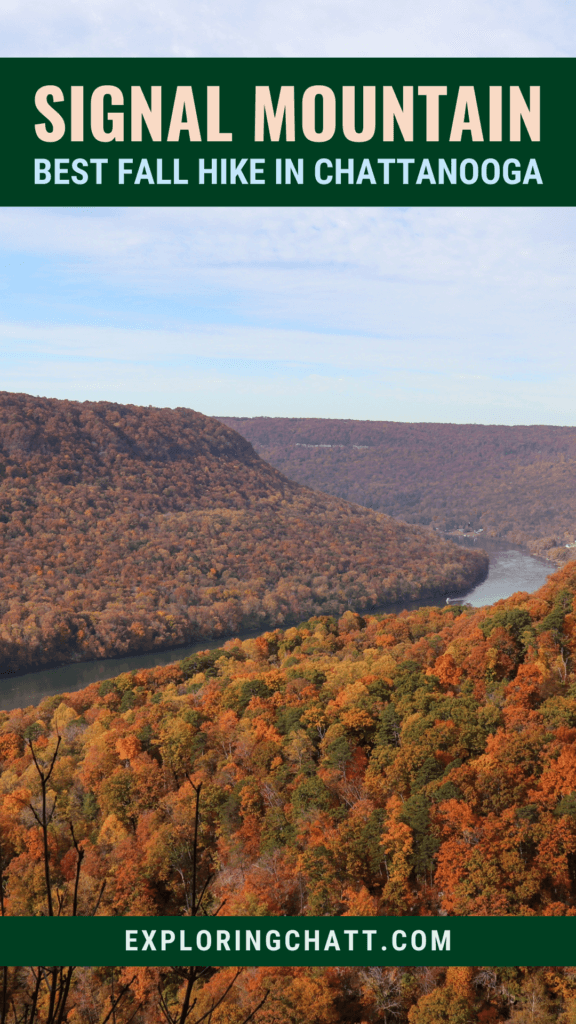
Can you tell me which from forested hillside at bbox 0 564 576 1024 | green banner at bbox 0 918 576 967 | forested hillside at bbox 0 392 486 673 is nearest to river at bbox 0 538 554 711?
forested hillside at bbox 0 392 486 673

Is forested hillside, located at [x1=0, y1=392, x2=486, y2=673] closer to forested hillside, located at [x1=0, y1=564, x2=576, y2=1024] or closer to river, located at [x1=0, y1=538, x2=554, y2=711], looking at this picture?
river, located at [x1=0, y1=538, x2=554, y2=711]

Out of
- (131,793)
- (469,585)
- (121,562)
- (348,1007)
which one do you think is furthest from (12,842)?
(469,585)

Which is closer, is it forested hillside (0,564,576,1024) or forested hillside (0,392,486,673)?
forested hillside (0,564,576,1024)

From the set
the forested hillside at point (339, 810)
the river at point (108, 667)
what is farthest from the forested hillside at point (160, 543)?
the forested hillside at point (339, 810)

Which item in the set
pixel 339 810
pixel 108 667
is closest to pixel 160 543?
pixel 108 667

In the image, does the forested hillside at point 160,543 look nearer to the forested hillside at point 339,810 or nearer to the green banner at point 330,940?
the forested hillside at point 339,810

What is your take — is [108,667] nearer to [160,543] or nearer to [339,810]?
[160,543]
